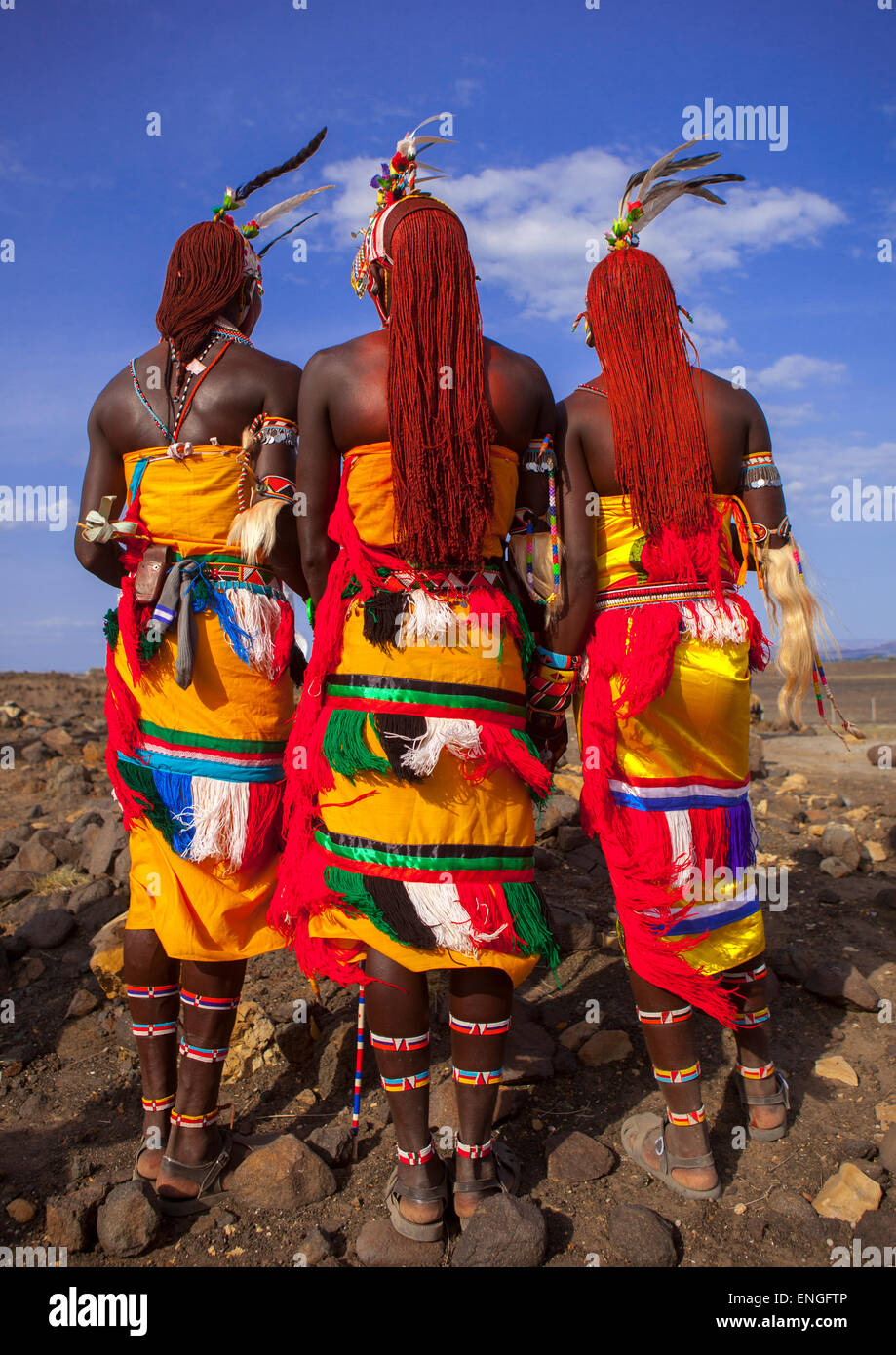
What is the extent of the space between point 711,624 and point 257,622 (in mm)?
1357

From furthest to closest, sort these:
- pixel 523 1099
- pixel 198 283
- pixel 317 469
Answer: pixel 523 1099, pixel 198 283, pixel 317 469

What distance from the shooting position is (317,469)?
2477 mm

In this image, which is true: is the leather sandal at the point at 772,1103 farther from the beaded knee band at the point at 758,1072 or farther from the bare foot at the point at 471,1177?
the bare foot at the point at 471,1177

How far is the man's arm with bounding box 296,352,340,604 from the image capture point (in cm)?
243

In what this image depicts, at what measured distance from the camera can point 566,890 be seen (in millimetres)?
4734

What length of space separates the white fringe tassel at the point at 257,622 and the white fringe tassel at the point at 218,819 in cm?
37

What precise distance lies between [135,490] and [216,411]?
0.35m

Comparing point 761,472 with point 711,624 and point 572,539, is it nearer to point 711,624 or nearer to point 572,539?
point 711,624

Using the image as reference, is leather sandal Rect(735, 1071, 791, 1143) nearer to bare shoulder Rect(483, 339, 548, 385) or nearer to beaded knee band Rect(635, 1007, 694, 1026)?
beaded knee band Rect(635, 1007, 694, 1026)

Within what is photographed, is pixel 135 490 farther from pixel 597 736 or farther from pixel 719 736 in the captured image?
pixel 719 736

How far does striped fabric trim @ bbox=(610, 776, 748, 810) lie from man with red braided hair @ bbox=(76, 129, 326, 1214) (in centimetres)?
106

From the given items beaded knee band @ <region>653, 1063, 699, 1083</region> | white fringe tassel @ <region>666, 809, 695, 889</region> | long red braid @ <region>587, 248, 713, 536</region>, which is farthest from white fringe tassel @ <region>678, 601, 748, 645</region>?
beaded knee band @ <region>653, 1063, 699, 1083</region>

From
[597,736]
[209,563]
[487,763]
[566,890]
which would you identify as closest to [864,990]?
[566,890]

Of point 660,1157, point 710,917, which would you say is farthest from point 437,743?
point 660,1157
